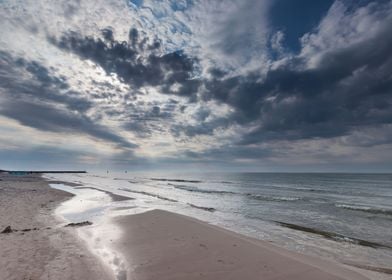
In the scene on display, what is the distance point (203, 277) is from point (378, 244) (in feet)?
35.7

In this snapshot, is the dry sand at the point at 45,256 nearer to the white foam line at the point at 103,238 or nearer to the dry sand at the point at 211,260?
the white foam line at the point at 103,238

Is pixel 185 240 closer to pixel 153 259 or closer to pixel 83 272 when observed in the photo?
pixel 153 259

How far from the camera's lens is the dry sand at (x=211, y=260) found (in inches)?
271

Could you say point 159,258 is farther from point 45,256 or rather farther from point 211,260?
point 45,256

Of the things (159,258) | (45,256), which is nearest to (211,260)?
(159,258)

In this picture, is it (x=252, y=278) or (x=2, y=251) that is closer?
(x=252, y=278)

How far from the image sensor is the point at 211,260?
313 inches

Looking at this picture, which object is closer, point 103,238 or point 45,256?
point 45,256

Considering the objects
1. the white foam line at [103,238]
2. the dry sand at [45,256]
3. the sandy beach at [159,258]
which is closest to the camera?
the dry sand at [45,256]

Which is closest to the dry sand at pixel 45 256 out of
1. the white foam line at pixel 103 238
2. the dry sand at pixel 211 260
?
the white foam line at pixel 103 238

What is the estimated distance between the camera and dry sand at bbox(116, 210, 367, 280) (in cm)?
689

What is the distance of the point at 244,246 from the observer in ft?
31.8

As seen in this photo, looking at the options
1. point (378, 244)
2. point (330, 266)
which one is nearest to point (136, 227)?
point (330, 266)

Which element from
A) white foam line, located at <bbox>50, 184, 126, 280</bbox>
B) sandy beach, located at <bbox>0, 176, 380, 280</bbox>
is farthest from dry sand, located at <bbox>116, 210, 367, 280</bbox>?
white foam line, located at <bbox>50, 184, 126, 280</bbox>
